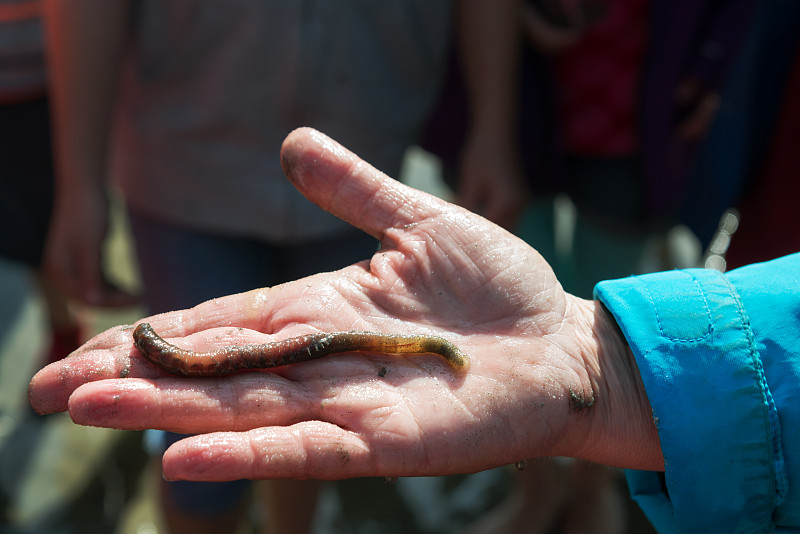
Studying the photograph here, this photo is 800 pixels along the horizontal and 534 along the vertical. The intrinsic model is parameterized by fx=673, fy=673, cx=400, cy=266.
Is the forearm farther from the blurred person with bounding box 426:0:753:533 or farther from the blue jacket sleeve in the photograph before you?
the blue jacket sleeve

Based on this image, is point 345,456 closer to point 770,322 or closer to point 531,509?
point 770,322

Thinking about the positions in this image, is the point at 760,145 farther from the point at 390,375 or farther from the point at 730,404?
the point at 390,375

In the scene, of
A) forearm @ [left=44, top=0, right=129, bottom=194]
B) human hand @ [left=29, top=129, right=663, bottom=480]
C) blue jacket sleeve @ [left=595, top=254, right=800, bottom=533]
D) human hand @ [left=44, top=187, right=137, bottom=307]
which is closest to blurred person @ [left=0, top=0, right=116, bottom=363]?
forearm @ [left=44, top=0, right=129, bottom=194]

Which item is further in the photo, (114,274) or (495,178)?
(114,274)

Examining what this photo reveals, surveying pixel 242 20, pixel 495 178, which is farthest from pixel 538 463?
pixel 242 20

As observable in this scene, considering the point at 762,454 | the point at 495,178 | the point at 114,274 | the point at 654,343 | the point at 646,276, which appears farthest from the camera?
the point at 114,274

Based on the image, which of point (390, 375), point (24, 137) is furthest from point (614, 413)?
point (24, 137)

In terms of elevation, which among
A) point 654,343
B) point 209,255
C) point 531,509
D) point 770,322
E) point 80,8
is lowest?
point 531,509
